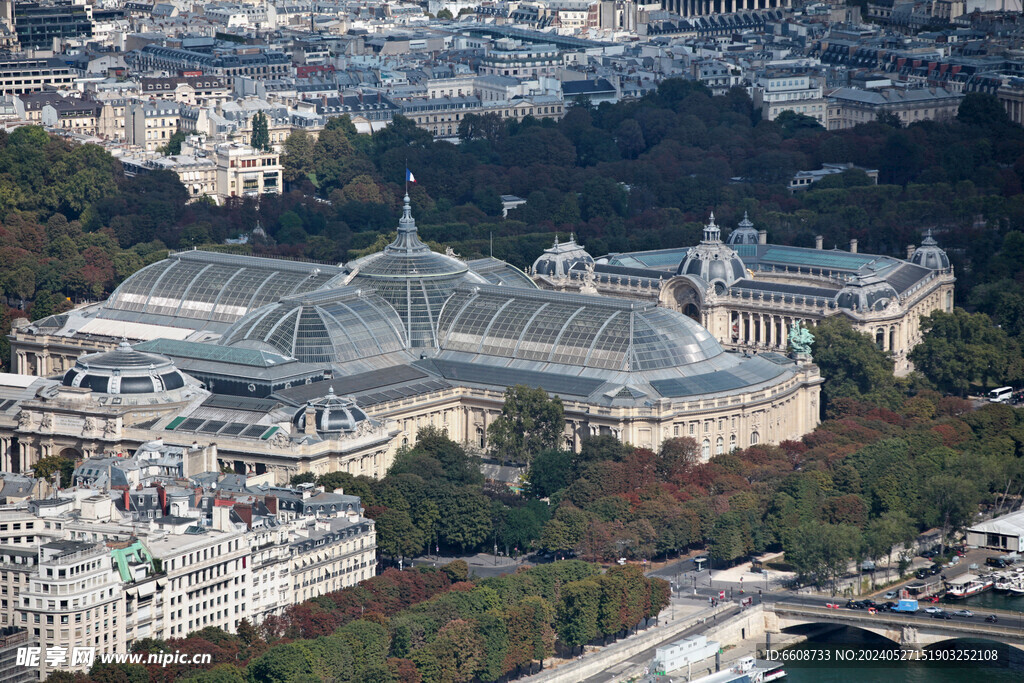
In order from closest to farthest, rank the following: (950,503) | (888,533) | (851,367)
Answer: (888,533)
(950,503)
(851,367)

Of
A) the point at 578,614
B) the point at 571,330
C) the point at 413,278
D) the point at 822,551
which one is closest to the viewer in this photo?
the point at 578,614

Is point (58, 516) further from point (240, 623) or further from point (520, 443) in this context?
point (520, 443)

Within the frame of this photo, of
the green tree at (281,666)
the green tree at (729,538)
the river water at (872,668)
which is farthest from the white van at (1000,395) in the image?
the green tree at (281,666)

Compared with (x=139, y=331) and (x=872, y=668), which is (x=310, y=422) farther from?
(x=872, y=668)

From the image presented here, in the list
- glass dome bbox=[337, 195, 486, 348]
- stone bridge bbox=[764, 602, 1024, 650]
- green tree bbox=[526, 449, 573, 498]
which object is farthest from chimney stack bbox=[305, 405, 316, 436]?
stone bridge bbox=[764, 602, 1024, 650]

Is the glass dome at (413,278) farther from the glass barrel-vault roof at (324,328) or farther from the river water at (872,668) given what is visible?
Answer: the river water at (872,668)

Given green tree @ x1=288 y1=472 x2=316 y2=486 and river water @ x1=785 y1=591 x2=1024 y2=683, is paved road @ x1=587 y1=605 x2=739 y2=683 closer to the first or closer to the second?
river water @ x1=785 y1=591 x2=1024 y2=683

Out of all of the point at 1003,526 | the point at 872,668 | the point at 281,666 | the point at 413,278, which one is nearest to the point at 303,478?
the point at 413,278

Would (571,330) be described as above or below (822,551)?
above
